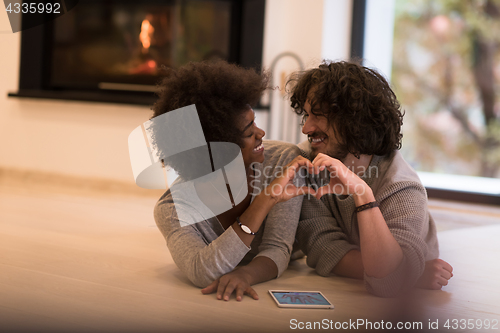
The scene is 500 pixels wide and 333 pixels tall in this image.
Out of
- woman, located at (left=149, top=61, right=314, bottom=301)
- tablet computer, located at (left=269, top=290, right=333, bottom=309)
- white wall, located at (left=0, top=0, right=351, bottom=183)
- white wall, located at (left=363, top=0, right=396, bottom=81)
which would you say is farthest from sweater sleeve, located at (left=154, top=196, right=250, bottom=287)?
white wall, located at (left=363, top=0, right=396, bottom=81)

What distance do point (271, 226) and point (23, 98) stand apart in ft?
8.83

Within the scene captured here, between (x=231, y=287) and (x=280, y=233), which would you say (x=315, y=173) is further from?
(x=231, y=287)

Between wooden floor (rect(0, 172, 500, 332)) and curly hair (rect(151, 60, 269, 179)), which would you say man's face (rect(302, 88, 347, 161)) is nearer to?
curly hair (rect(151, 60, 269, 179))

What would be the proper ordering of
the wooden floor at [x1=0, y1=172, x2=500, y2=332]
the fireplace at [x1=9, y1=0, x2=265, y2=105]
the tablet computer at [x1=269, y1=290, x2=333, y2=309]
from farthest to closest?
the fireplace at [x1=9, y1=0, x2=265, y2=105] → the tablet computer at [x1=269, y1=290, x2=333, y2=309] → the wooden floor at [x1=0, y1=172, x2=500, y2=332]

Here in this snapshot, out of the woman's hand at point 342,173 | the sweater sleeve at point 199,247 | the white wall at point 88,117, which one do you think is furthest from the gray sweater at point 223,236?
the white wall at point 88,117

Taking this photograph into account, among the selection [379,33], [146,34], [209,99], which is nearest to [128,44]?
[146,34]

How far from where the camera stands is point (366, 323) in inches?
43.5

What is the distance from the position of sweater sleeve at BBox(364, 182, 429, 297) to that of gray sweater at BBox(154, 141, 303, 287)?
26 cm

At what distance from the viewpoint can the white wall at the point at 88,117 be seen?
2.95m

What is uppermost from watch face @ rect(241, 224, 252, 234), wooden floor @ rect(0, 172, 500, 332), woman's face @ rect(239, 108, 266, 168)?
woman's face @ rect(239, 108, 266, 168)

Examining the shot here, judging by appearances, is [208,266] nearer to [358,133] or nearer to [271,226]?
[271,226]

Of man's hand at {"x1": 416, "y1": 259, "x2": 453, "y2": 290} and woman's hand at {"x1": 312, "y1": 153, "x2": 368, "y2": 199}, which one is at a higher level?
woman's hand at {"x1": 312, "y1": 153, "x2": 368, "y2": 199}

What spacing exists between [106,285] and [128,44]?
2356 mm

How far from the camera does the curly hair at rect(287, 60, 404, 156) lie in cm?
135
